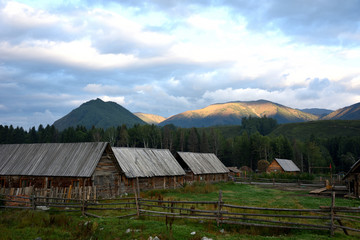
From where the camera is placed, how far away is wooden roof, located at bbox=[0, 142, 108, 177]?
30.8m

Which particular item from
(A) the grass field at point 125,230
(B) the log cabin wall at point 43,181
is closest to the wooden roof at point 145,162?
(B) the log cabin wall at point 43,181

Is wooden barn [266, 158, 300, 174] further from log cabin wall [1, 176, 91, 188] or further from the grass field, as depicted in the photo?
the grass field

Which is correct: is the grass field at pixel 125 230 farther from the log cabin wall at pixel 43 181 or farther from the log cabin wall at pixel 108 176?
the log cabin wall at pixel 108 176

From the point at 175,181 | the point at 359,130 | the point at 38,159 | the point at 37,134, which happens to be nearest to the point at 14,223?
the point at 38,159

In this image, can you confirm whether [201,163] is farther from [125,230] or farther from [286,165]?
[125,230]

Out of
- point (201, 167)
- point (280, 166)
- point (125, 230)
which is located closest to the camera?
point (125, 230)

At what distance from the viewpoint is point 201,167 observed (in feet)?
175

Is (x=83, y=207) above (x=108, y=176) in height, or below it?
below

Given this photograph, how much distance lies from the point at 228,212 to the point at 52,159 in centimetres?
2425

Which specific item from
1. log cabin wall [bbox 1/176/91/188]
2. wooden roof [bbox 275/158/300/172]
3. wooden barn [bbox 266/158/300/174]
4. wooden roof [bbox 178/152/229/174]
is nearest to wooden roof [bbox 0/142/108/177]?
log cabin wall [bbox 1/176/91/188]

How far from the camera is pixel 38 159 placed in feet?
111

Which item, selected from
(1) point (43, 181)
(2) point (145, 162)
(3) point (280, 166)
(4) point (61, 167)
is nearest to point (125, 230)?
(4) point (61, 167)

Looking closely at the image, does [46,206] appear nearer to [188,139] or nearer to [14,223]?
[14,223]

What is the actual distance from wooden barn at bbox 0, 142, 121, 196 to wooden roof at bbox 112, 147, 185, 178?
8.85 feet
